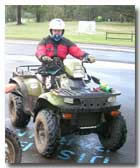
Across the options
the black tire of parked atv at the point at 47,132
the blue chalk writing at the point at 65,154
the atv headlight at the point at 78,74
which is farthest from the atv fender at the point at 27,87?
the blue chalk writing at the point at 65,154

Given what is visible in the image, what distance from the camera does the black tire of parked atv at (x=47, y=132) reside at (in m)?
2.81

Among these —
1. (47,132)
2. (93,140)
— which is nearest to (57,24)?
(47,132)

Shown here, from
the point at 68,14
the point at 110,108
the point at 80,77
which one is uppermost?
the point at 68,14

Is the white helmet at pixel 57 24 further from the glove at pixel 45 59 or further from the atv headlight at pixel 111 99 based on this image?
the atv headlight at pixel 111 99

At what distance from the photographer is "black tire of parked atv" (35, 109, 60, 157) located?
2.81 m

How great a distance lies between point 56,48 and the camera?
2.93 m

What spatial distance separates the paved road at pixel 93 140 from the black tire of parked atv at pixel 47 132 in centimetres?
5

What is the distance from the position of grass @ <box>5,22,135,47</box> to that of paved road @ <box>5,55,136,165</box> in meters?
0.15

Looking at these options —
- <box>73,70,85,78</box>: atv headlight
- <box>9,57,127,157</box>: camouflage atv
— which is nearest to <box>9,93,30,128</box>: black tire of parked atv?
<box>9,57,127,157</box>: camouflage atv

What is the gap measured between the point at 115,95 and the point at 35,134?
0.61 metres

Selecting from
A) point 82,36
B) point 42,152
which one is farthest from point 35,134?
point 82,36
